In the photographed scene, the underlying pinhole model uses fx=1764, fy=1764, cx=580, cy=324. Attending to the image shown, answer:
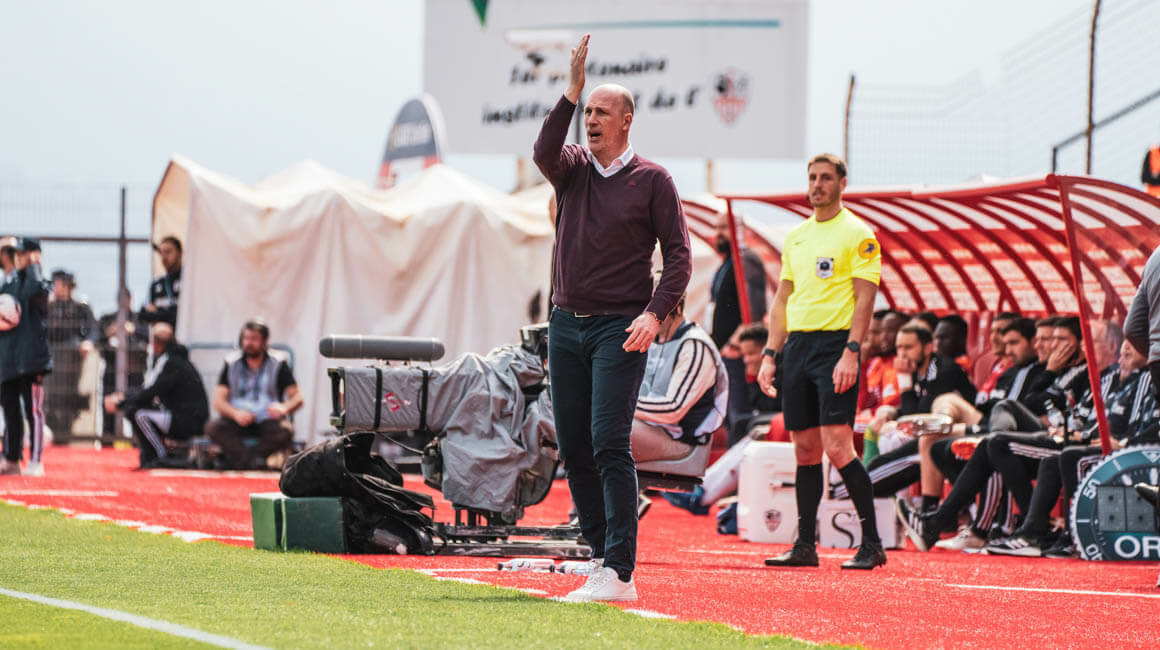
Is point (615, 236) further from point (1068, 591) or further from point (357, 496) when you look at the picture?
point (1068, 591)

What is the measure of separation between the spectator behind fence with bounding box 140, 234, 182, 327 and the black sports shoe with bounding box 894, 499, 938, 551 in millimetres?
9845

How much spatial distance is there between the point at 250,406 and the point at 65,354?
5.36 meters

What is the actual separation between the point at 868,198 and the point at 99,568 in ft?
24.0

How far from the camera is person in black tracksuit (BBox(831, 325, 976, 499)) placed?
452 inches

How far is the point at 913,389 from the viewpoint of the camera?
12398mm

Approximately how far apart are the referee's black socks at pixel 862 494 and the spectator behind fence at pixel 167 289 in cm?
1128

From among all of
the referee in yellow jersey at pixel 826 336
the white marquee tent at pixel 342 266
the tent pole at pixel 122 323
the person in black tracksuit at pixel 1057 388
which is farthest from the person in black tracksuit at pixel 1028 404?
the tent pole at pixel 122 323

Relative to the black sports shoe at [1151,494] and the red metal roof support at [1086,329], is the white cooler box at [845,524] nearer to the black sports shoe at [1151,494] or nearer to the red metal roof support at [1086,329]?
the red metal roof support at [1086,329]

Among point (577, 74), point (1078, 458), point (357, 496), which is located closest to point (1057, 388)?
point (1078, 458)

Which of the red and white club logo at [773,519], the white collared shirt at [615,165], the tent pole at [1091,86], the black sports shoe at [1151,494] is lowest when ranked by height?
the red and white club logo at [773,519]

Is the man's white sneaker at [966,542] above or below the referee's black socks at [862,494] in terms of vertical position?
below

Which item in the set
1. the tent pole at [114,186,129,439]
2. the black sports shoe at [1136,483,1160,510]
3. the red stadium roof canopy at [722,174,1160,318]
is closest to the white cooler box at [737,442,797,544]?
the red stadium roof canopy at [722,174,1160,318]

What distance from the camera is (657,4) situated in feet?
101

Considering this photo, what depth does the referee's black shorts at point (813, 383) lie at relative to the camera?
842cm
